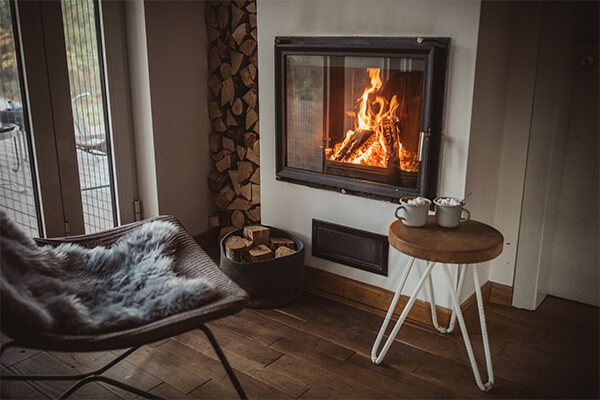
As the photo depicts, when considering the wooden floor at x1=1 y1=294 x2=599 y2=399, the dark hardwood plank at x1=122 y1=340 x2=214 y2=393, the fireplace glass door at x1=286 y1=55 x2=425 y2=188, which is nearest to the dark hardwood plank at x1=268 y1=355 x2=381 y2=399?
the wooden floor at x1=1 y1=294 x2=599 y2=399

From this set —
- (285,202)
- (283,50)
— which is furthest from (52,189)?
(283,50)

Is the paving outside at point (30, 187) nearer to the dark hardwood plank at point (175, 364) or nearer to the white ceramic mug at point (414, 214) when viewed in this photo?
the dark hardwood plank at point (175, 364)

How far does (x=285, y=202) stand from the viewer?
9.12 ft

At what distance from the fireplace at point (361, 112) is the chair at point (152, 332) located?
807 millimetres

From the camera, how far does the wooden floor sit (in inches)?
78.5

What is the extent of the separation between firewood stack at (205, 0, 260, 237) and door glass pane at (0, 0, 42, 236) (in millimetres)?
973

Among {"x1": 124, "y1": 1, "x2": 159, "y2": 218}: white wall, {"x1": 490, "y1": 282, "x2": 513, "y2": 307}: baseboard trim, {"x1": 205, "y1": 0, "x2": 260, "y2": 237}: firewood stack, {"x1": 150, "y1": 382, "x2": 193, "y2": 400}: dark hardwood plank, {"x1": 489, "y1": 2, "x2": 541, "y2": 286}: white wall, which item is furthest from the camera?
{"x1": 205, "y1": 0, "x2": 260, "y2": 237}: firewood stack

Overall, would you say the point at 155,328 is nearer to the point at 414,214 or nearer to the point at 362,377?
the point at 362,377

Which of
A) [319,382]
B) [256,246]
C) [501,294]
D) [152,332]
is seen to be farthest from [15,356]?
[501,294]

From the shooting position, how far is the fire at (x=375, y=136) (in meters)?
2.34

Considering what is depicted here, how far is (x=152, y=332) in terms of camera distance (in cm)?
155

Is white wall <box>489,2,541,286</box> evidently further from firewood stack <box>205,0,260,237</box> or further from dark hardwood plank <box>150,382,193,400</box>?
dark hardwood plank <box>150,382,193,400</box>

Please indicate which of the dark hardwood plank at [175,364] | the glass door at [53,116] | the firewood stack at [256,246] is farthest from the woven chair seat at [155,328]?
the glass door at [53,116]

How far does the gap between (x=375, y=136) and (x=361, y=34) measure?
43 cm
